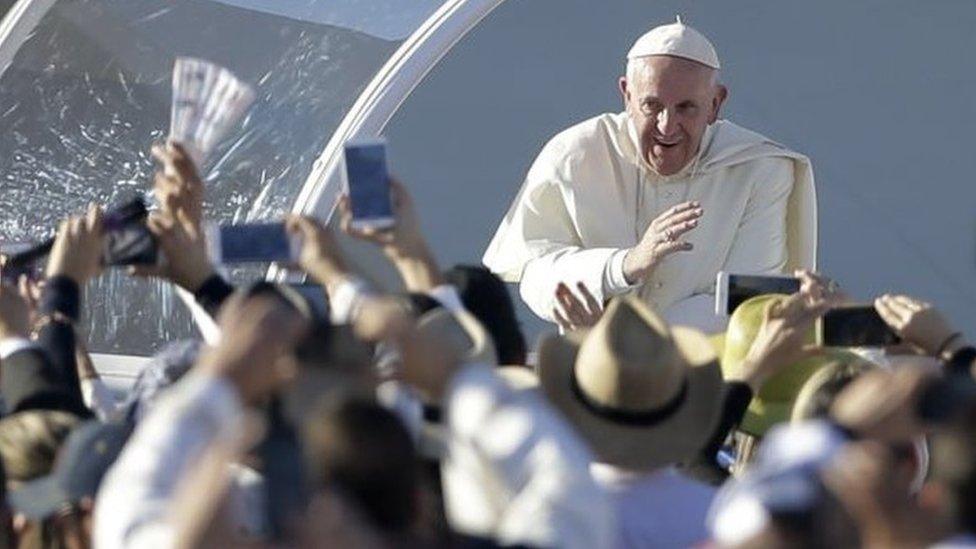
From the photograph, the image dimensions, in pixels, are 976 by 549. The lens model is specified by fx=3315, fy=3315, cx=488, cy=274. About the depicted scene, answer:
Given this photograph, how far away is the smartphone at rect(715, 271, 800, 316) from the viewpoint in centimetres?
735

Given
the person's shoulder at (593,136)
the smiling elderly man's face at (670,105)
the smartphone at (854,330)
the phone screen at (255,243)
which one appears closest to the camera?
the phone screen at (255,243)

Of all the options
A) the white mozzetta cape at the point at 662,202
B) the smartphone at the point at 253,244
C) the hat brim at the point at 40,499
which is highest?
the smartphone at the point at 253,244

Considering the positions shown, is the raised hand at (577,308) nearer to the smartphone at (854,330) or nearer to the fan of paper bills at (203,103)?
the smartphone at (854,330)

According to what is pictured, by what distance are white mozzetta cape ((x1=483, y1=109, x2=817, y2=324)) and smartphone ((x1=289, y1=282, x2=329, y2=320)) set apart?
2.23 m

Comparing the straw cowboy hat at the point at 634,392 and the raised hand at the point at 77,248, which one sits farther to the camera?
the raised hand at the point at 77,248

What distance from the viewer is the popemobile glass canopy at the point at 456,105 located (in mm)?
9383

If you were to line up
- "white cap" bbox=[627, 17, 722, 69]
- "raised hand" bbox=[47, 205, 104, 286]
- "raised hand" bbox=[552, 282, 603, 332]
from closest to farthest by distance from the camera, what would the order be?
"raised hand" bbox=[47, 205, 104, 286] < "raised hand" bbox=[552, 282, 603, 332] < "white cap" bbox=[627, 17, 722, 69]

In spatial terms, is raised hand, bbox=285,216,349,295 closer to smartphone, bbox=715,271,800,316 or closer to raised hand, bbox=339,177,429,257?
raised hand, bbox=339,177,429,257

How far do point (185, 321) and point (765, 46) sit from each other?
230 centimetres

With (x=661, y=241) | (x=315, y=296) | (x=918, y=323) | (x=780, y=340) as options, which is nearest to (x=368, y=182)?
(x=315, y=296)

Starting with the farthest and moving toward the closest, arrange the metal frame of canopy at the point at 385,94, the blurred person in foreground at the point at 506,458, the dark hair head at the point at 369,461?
the metal frame of canopy at the point at 385,94
the blurred person in foreground at the point at 506,458
the dark hair head at the point at 369,461

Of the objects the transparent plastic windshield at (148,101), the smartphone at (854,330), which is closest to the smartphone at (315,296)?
the smartphone at (854,330)

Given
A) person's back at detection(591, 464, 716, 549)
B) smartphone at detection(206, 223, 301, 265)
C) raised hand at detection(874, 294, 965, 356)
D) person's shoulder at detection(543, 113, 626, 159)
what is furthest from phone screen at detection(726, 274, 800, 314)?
person's back at detection(591, 464, 716, 549)

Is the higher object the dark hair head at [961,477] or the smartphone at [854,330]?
the dark hair head at [961,477]
